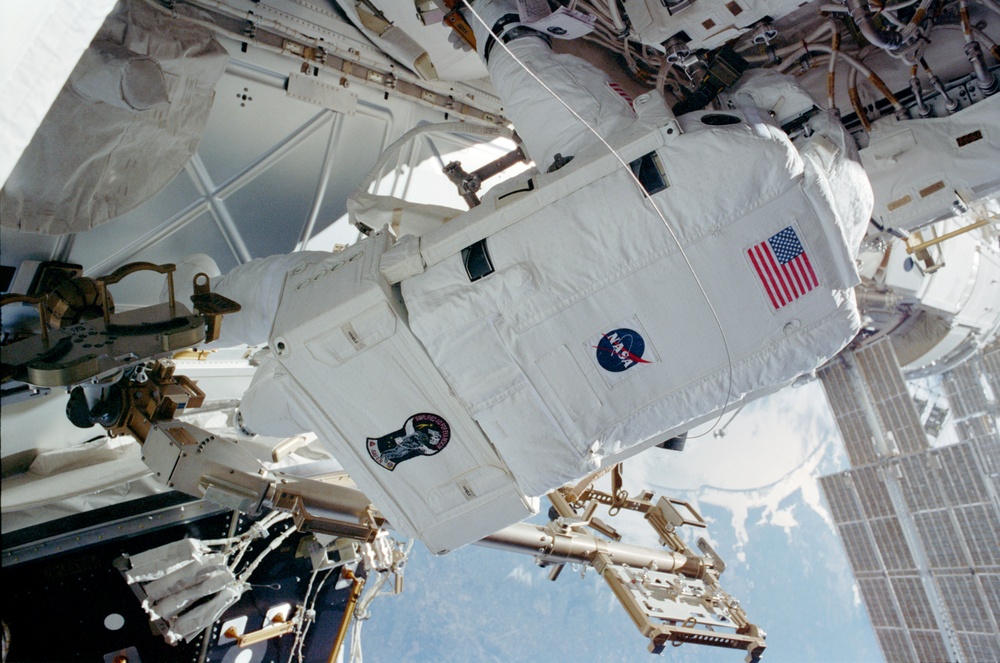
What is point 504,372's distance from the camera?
2016 mm

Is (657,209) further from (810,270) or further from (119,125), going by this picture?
(119,125)

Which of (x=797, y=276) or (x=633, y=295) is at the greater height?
(x=633, y=295)

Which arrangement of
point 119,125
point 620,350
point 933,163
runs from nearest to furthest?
point 620,350 < point 119,125 < point 933,163

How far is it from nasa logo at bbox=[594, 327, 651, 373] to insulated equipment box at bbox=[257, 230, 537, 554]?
438 millimetres

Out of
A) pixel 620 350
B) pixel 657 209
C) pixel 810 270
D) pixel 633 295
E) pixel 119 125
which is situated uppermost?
pixel 119 125

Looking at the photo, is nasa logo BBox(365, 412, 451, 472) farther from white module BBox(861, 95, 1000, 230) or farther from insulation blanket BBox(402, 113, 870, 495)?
white module BBox(861, 95, 1000, 230)

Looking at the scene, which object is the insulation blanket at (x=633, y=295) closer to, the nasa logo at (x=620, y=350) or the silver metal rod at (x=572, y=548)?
the nasa logo at (x=620, y=350)

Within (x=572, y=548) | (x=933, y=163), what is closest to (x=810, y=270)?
(x=933, y=163)

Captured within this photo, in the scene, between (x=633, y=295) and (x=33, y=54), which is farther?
(x=633, y=295)

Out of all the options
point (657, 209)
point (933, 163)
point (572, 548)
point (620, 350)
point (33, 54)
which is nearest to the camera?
point (33, 54)

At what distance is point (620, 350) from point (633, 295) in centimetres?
16

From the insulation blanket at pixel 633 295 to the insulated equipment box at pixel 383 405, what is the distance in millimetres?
81

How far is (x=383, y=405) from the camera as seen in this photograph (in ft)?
6.71

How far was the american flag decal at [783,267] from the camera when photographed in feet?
6.61
